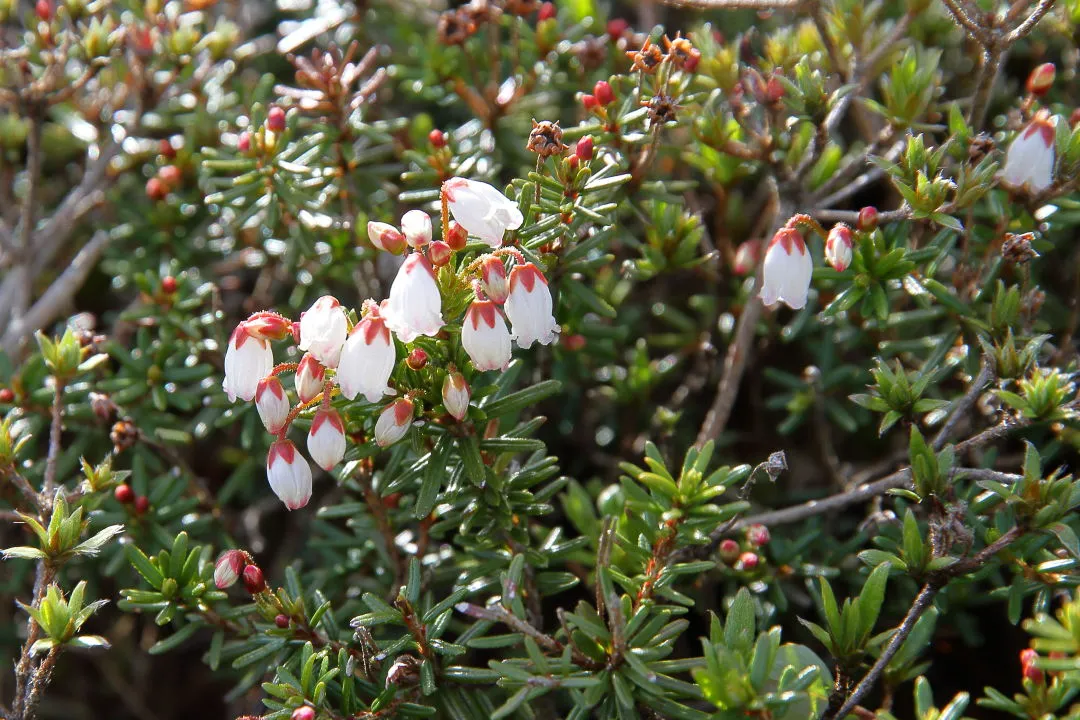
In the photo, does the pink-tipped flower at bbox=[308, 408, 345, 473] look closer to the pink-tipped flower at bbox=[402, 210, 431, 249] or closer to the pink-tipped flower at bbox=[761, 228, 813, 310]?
the pink-tipped flower at bbox=[402, 210, 431, 249]

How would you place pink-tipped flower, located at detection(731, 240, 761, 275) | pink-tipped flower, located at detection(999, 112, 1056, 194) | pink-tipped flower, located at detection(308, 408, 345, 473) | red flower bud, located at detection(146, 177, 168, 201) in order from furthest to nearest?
red flower bud, located at detection(146, 177, 168, 201)
pink-tipped flower, located at detection(731, 240, 761, 275)
pink-tipped flower, located at detection(999, 112, 1056, 194)
pink-tipped flower, located at detection(308, 408, 345, 473)

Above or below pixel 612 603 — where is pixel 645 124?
above

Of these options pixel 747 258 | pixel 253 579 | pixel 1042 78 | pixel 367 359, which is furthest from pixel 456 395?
pixel 1042 78

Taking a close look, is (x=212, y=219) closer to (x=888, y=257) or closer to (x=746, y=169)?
(x=746, y=169)

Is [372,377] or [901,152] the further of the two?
[901,152]

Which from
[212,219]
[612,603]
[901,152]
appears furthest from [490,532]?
[212,219]

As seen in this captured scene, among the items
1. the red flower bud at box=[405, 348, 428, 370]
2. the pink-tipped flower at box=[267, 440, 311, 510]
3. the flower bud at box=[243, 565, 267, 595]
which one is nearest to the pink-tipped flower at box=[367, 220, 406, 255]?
the red flower bud at box=[405, 348, 428, 370]

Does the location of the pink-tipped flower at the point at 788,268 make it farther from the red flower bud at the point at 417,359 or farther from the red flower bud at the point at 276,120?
the red flower bud at the point at 276,120
